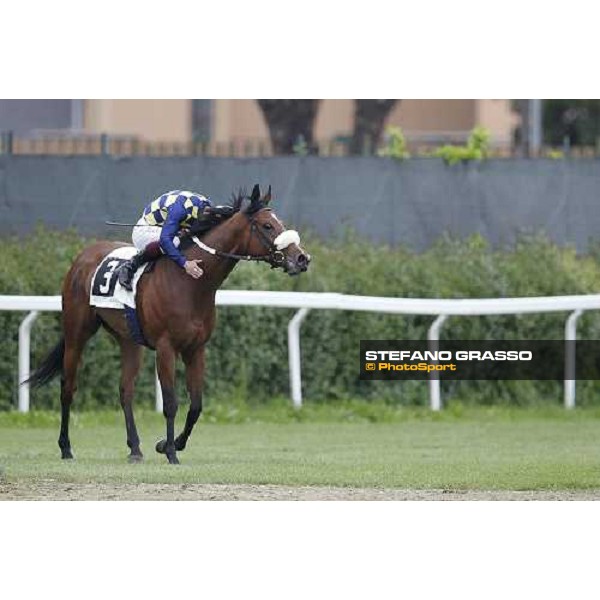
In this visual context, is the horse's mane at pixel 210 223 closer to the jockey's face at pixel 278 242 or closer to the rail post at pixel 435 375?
the jockey's face at pixel 278 242

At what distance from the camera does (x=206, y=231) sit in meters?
12.9

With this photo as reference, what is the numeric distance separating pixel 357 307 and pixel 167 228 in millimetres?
3369

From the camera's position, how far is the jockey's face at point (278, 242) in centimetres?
1225

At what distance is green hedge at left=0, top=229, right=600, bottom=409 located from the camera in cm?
1581

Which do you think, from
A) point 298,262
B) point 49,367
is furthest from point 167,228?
point 49,367

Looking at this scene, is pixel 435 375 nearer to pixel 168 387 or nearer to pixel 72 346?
pixel 168 387

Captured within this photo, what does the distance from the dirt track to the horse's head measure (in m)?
1.43

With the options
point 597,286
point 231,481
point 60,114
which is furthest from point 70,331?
point 60,114

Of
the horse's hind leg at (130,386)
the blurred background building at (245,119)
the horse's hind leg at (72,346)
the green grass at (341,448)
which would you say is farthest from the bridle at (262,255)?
the blurred background building at (245,119)

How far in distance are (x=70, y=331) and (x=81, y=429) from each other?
167cm

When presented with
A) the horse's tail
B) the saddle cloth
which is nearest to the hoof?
the saddle cloth

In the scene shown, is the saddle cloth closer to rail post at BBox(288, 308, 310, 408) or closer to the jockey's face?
the jockey's face

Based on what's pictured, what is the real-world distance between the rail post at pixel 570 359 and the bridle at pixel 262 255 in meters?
3.50

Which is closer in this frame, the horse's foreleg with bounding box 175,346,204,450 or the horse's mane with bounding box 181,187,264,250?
the horse's mane with bounding box 181,187,264,250
